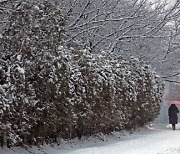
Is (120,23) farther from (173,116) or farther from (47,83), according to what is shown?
(47,83)

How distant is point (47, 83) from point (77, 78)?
1694 mm

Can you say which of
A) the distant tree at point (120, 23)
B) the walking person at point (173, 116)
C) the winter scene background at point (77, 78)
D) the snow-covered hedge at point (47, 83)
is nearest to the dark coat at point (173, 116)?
the walking person at point (173, 116)

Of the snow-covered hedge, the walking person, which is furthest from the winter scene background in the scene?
the walking person

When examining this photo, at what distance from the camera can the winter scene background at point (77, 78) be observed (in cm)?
968

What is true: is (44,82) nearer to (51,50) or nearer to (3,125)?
(51,50)

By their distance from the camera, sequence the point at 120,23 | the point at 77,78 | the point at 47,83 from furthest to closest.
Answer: the point at 120,23 → the point at 77,78 → the point at 47,83

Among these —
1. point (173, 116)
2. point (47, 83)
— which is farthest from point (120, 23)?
point (47, 83)

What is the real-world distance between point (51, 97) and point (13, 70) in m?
1.49

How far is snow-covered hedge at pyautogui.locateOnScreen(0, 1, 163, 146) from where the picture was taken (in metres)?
9.52

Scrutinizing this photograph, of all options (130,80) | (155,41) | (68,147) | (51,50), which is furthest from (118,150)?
(155,41)

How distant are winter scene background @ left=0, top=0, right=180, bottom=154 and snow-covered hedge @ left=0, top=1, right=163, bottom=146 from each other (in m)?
0.02

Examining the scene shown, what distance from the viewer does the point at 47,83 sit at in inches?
410

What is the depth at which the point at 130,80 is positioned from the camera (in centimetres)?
1639

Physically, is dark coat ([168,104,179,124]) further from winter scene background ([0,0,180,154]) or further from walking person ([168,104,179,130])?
winter scene background ([0,0,180,154])
